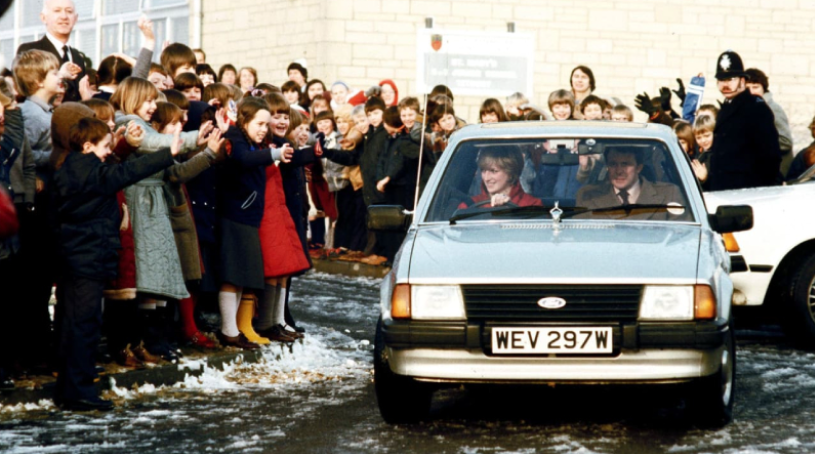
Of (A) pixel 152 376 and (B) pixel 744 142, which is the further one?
(B) pixel 744 142

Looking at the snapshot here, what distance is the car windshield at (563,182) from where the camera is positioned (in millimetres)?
7324

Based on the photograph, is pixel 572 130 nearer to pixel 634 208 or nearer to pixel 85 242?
pixel 634 208

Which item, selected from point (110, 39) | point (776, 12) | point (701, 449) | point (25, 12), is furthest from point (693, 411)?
point (25, 12)

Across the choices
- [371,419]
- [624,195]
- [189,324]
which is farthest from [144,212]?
[624,195]

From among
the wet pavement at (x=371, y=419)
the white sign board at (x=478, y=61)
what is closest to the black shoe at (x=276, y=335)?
the wet pavement at (x=371, y=419)

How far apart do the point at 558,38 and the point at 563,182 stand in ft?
55.2

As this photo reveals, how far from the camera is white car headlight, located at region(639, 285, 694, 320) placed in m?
6.18

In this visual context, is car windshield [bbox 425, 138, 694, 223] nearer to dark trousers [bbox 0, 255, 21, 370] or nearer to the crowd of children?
the crowd of children

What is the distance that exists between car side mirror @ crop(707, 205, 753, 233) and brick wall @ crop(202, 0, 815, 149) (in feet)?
51.3

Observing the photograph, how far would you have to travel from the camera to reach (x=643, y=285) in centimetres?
620

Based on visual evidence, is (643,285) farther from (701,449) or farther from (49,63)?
(49,63)

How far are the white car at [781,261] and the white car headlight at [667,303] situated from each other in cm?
389

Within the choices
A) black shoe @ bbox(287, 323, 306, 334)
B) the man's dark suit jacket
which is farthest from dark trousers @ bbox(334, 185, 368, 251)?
the man's dark suit jacket

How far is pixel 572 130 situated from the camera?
7.73 meters
